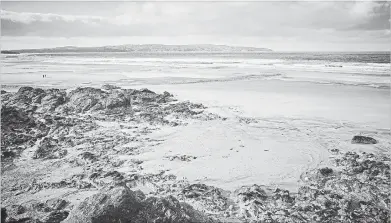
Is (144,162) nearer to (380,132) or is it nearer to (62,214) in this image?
(62,214)

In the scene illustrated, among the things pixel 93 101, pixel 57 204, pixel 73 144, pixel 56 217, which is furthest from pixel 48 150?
pixel 93 101

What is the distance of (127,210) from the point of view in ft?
15.9

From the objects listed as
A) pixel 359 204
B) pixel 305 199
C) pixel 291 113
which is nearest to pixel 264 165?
pixel 305 199

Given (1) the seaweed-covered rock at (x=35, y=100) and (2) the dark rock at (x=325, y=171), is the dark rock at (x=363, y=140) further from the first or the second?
(1) the seaweed-covered rock at (x=35, y=100)

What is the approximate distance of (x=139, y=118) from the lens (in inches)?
488

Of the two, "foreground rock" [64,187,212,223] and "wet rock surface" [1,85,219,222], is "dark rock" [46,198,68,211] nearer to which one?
"wet rock surface" [1,85,219,222]

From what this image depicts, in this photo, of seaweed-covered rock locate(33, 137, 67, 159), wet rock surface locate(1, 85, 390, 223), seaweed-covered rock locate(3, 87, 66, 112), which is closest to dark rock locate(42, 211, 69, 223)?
wet rock surface locate(1, 85, 390, 223)

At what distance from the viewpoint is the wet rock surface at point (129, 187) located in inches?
202

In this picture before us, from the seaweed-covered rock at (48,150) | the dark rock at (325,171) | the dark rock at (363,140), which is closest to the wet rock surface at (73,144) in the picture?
the seaweed-covered rock at (48,150)

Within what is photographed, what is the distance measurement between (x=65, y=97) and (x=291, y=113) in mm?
11806

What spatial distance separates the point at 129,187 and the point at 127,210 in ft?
6.02

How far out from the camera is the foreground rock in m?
4.75

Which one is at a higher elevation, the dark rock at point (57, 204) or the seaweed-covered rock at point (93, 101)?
the seaweed-covered rock at point (93, 101)

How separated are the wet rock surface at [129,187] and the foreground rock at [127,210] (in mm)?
16
